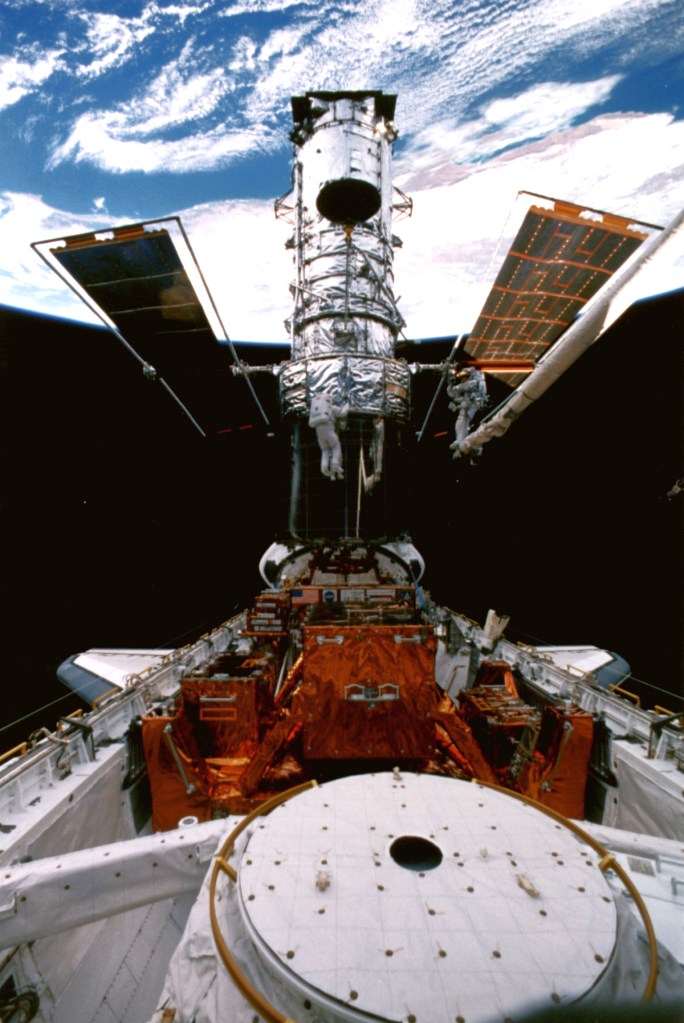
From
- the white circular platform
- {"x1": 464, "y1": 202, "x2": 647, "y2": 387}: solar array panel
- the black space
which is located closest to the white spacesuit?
{"x1": 464, "y1": 202, "x2": 647, "y2": 387}: solar array panel

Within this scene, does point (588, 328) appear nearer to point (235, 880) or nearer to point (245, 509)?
point (235, 880)

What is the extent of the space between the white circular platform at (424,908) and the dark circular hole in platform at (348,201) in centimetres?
1047

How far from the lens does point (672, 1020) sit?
868mm

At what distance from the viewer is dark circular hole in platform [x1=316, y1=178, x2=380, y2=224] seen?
9.09m

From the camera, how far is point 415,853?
1908mm

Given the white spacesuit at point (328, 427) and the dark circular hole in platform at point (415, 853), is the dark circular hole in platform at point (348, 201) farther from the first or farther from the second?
the dark circular hole in platform at point (415, 853)

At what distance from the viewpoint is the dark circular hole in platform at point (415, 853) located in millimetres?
1830

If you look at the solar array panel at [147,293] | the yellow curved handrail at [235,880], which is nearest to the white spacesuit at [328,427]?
the solar array panel at [147,293]

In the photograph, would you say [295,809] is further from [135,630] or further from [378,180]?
[135,630]

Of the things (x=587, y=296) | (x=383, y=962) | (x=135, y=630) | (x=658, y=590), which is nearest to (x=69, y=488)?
(x=135, y=630)

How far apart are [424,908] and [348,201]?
11.1 meters

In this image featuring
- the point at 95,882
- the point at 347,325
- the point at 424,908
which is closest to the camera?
the point at 424,908

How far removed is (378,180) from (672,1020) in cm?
1158

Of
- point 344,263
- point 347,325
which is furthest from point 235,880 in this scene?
point 344,263
